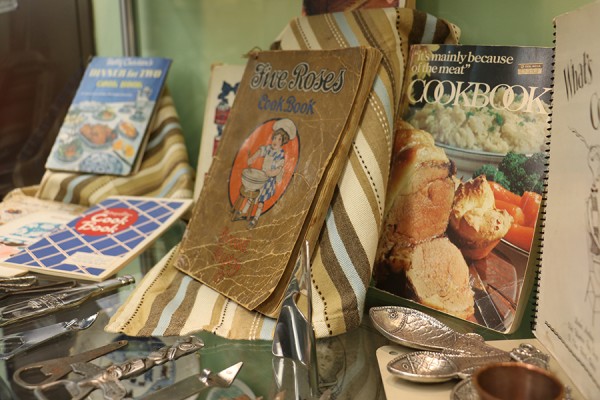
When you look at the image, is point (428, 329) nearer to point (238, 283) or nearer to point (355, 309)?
point (355, 309)

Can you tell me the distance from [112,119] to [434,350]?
3.13ft

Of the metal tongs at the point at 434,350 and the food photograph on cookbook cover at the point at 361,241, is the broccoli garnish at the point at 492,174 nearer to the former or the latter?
the food photograph on cookbook cover at the point at 361,241

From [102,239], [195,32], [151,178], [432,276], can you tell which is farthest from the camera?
[195,32]

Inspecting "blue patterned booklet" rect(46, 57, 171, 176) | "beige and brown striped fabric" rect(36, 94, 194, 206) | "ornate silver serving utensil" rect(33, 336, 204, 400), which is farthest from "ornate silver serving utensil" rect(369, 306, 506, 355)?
"blue patterned booklet" rect(46, 57, 171, 176)

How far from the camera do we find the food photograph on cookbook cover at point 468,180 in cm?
85

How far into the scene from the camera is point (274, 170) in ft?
3.31

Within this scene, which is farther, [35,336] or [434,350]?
[35,336]

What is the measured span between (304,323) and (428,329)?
0.51 feet

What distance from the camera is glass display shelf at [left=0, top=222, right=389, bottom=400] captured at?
2.44 feet

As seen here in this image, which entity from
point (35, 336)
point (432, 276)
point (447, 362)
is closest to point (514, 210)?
point (432, 276)

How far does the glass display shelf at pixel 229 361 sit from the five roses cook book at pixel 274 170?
9cm

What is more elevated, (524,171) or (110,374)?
(524,171)

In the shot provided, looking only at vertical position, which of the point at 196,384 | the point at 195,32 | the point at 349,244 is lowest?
the point at 196,384

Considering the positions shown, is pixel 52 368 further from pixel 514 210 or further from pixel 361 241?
pixel 514 210
